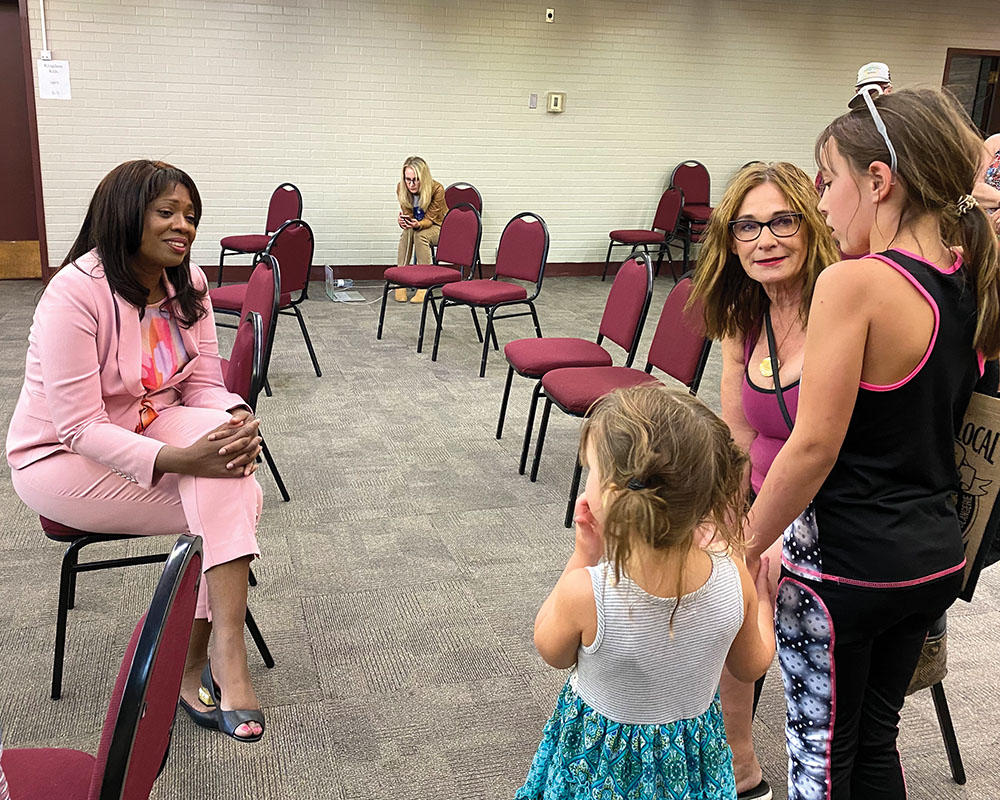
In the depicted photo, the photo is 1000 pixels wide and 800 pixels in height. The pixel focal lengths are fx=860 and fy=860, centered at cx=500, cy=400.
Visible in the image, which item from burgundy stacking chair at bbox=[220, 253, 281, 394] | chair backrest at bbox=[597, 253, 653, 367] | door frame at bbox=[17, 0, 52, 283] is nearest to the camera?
burgundy stacking chair at bbox=[220, 253, 281, 394]

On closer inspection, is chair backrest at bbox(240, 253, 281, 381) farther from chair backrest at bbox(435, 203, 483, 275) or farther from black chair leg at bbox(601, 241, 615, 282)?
black chair leg at bbox(601, 241, 615, 282)

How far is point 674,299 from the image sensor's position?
3.23 metres

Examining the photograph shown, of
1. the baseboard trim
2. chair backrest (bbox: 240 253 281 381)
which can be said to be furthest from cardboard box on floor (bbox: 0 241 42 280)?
chair backrest (bbox: 240 253 281 381)

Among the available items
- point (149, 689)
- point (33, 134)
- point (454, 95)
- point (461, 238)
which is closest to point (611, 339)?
point (461, 238)

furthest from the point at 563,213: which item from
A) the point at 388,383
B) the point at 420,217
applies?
the point at 388,383

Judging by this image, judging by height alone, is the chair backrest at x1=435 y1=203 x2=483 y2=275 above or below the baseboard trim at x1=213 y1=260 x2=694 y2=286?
above

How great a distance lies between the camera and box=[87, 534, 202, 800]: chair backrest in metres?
0.84

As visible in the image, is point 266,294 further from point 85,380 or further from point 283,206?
point 283,206

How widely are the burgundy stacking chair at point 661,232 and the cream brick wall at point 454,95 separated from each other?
30 centimetres

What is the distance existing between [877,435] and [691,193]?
7.46 meters

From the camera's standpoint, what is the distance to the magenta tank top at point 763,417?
1.51m

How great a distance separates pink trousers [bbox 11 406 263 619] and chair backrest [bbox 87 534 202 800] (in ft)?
2.88

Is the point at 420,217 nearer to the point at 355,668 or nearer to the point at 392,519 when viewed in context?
the point at 392,519

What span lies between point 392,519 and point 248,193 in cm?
490
